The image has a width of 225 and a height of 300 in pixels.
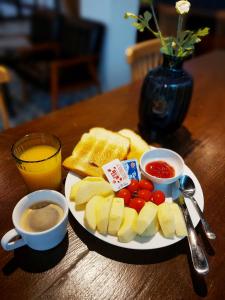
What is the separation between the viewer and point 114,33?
250cm

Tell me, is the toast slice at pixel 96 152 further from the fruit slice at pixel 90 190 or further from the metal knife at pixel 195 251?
the metal knife at pixel 195 251

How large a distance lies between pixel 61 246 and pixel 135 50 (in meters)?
1.23

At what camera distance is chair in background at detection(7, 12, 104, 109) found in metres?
2.40

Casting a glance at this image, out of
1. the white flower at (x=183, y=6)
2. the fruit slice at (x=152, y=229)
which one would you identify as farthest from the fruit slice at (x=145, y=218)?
the white flower at (x=183, y=6)

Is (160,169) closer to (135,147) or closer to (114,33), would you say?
(135,147)

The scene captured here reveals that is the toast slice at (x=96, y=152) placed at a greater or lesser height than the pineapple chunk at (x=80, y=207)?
greater

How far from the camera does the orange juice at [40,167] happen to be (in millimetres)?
682

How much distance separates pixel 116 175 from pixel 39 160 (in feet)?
0.70

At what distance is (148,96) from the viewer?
3.06 feet

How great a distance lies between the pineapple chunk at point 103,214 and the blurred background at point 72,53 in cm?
179

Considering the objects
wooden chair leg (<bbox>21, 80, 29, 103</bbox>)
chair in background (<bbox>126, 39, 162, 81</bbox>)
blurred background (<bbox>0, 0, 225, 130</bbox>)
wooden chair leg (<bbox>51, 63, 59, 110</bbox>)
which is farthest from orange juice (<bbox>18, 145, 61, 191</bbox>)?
wooden chair leg (<bbox>21, 80, 29, 103</bbox>)

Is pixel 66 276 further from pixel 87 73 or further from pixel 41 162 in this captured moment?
pixel 87 73

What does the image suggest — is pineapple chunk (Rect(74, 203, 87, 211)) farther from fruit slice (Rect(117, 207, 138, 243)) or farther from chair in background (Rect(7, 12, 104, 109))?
chair in background (Rect(7, 12, 104, 109))

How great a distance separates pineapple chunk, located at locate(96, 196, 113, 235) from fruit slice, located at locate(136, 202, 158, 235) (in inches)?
2.9
